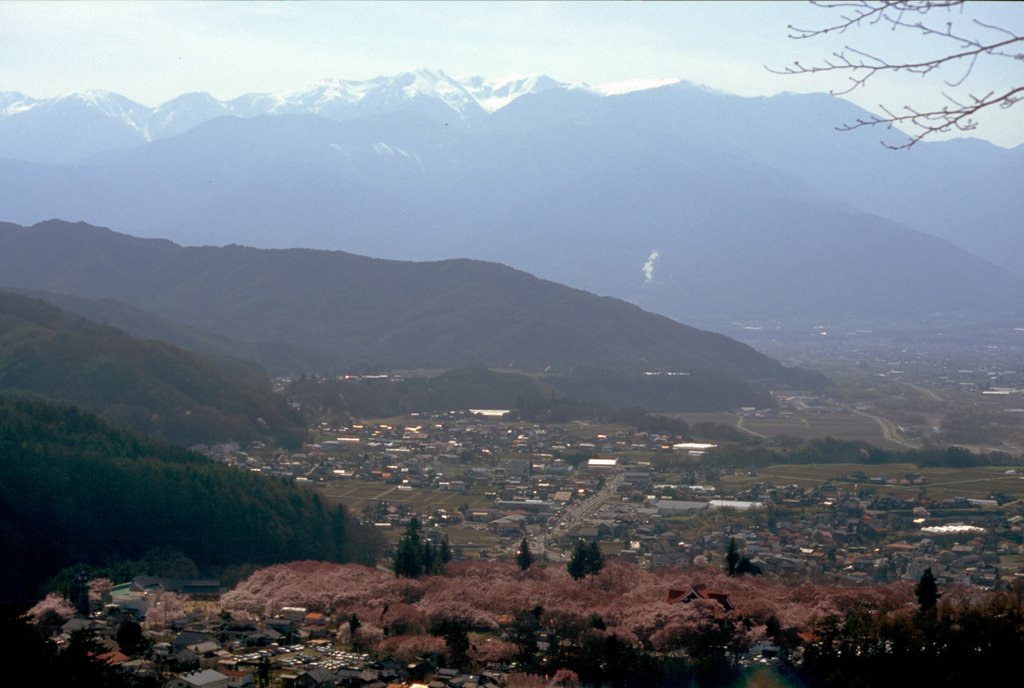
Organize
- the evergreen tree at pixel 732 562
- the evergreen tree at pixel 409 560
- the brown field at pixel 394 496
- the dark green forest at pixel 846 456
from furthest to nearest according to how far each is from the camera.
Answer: the dark green forest at pixel 846 456
the brown field at pixel 394 496
the evergreen tree at pixel 409 560
the evergreen tree at pixel 732 562

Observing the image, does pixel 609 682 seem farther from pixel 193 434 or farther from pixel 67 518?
pixel 193 434

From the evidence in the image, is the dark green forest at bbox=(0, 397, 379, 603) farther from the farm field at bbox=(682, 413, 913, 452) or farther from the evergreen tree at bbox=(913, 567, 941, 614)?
the farm field at bbox=(682, 413, 913, 452)

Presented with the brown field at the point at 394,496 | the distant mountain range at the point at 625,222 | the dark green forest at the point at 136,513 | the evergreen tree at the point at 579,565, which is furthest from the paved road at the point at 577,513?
the distant mountain range at the point at 625,222

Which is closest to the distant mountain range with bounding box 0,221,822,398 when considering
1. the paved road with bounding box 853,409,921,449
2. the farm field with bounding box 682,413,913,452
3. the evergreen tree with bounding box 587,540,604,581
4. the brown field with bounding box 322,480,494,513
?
the farm field with bounding box 682,413,913,452

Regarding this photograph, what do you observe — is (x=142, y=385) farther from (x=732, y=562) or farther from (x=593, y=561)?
(x=732, y=562)

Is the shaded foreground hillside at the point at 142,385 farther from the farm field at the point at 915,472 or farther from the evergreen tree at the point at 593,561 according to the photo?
the evergreen tree at the point at 593,561

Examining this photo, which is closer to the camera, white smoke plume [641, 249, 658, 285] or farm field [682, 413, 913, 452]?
farm field [682, 413, 913, 452]
